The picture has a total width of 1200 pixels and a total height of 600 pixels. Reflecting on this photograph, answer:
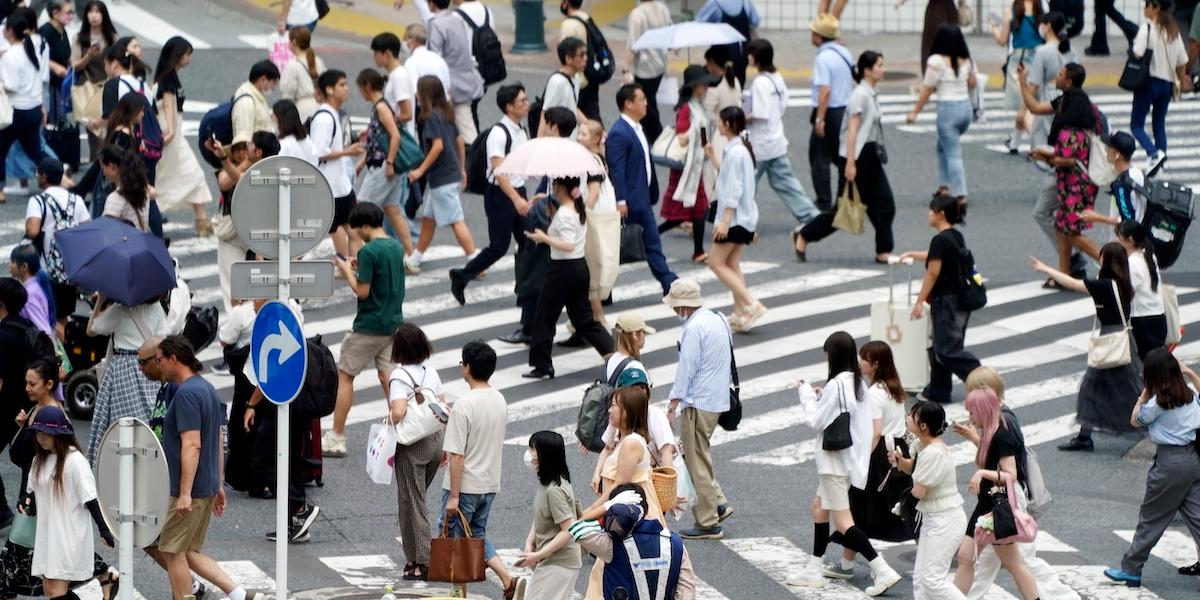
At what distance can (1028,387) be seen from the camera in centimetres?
1608

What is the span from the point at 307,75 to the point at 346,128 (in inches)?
72.4

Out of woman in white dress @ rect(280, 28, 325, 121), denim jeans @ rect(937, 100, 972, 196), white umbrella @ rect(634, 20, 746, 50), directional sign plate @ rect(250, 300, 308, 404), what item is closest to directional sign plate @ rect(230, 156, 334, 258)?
directional sign plate @ rect(250, 300, 308, 404)

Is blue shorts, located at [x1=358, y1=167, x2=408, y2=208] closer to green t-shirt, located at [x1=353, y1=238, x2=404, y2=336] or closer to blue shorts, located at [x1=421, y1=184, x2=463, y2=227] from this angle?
blue shorts, located at [x1=421, y1=184, x2=463, y2=227]

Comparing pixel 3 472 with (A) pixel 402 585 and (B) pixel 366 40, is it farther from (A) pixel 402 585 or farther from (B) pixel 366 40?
(B) pixel 366 40

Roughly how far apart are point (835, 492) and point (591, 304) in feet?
14.3

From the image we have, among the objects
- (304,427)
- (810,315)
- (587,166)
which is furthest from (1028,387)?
(304,427)

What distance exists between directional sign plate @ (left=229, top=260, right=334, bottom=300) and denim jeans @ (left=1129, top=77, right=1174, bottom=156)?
559 inches

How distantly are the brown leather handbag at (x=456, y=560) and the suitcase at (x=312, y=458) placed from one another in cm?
216

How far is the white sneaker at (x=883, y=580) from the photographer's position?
1198cm

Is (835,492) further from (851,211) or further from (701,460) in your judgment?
(851,211)

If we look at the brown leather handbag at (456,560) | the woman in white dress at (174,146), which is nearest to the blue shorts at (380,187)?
the woman in white dress at (174,146)

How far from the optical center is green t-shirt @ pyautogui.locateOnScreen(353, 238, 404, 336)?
1394cm

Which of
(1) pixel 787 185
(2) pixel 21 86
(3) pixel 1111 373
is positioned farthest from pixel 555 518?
(2) pixel 21 86

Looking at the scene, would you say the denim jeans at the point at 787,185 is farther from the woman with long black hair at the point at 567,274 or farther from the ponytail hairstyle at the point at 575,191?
the ponytail hairstyle at the point at 575,191
